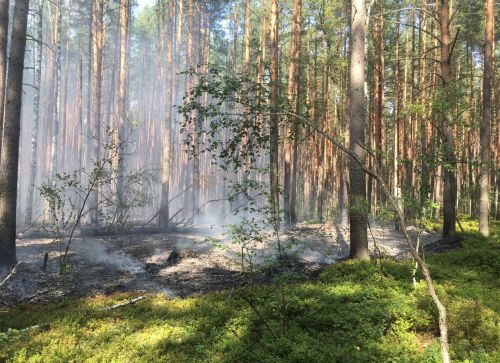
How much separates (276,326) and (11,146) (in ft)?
30.4

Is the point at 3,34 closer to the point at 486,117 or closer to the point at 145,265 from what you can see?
the point at 145,265

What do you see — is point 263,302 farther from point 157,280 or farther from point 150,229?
point 150,229

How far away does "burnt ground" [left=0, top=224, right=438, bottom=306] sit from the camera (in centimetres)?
879

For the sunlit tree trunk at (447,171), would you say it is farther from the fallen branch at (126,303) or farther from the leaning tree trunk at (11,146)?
the leaning tree trunk at (11,146)

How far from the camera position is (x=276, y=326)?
566 cm

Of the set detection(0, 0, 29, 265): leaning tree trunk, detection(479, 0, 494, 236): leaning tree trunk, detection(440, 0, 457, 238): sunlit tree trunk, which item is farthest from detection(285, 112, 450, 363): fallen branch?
detection(479, 0, 494, 236): leaning tree trunk

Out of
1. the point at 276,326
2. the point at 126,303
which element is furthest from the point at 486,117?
the point at 126,303

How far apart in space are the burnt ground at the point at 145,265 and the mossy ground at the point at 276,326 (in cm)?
83

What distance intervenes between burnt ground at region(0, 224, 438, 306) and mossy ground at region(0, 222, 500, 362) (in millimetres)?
829

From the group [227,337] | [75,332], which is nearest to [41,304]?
[75,332]

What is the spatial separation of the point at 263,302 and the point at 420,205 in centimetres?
345

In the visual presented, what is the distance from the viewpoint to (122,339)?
17.9ft

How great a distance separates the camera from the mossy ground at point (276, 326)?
16.1 ft

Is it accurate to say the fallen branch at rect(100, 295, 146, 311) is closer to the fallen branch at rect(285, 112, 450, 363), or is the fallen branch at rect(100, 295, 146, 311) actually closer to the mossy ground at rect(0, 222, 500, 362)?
the mossy ground at rect(0, 222, 500, 362)
